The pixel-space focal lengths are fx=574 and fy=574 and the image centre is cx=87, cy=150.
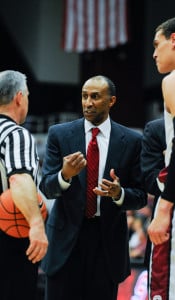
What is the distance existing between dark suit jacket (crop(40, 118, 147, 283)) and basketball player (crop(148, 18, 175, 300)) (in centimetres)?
58

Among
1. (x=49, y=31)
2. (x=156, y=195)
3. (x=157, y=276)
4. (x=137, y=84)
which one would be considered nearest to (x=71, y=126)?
(x=156, y=195)

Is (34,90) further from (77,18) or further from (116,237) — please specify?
(116,237)

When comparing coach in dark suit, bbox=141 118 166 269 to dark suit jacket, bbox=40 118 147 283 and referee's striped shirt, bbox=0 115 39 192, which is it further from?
referee's striped shirt, bbox=0 115 39 192

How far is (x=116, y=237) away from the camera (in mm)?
3896

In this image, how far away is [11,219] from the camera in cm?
324

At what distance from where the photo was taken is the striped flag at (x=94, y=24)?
41.2 ft

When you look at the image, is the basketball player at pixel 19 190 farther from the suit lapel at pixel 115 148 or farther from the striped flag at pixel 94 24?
the striped flag at pixel 94 24

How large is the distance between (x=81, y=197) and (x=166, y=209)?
3.09ft

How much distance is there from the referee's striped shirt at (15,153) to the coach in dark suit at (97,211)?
1.23 feet

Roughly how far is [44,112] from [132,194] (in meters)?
12.2

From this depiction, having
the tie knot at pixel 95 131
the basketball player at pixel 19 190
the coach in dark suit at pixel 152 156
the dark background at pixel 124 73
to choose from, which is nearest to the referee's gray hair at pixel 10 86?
the basketball player at pixel 19 190

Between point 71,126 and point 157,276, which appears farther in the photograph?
point 71,126

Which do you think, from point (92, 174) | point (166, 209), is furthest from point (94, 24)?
point (166, 209)

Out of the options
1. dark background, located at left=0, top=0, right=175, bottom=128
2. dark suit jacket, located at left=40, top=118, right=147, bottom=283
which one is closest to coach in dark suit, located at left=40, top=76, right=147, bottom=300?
dark suit jacket, located at left=40, top=118, right=147, bottom=283
